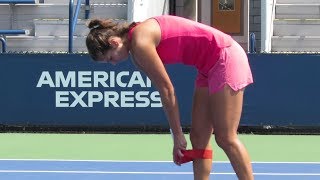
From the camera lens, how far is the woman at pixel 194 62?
4914 millimetres

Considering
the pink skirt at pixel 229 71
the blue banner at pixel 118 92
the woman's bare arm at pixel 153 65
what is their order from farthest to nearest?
1. the blue banner at pixel 118 92
2. the pink skirt at pixel 229 71
3. the woman's bare arm at pixel 153 65

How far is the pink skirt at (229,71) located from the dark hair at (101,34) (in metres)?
0.62

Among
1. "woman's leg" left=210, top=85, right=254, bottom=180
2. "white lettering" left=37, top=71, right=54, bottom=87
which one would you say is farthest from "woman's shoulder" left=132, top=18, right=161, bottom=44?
"white lettering" left=37, top=71, right=54, bottom=87

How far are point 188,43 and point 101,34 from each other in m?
0.57

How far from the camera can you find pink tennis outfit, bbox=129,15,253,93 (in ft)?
16.8

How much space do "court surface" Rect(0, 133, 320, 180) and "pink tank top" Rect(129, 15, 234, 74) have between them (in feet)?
7.55

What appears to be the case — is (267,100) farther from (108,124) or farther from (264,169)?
(264,169)

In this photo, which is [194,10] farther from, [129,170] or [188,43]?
[188,43]

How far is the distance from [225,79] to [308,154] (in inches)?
171

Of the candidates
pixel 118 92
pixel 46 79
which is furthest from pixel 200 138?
pixel 46 79

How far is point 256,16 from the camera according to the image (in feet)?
59.8

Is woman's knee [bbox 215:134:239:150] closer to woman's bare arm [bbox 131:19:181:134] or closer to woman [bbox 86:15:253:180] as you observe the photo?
woman [bbox 86:15:253:180]

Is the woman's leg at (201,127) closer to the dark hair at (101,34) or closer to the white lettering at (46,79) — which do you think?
the dark hair at (101,34)

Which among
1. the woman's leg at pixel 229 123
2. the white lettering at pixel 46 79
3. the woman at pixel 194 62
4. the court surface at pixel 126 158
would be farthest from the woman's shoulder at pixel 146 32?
the white lettering at pixel 46 79
